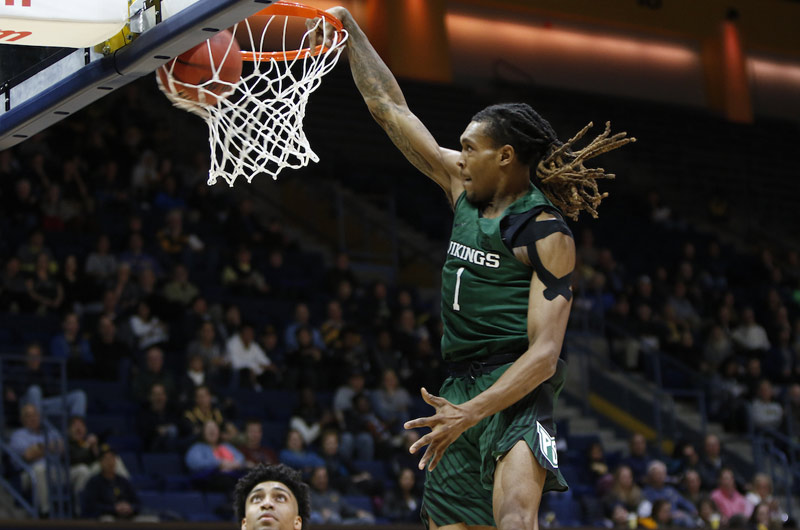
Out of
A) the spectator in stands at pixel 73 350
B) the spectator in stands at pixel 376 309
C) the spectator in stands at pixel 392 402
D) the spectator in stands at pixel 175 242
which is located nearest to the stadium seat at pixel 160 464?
the spectator in stands at pixel 73 350

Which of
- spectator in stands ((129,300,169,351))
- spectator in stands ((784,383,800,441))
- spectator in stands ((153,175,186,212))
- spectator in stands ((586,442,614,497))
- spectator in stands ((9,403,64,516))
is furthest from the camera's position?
spectator in stands ((784,383,800,441))

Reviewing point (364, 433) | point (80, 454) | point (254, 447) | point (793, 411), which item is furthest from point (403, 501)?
point (793, 411)

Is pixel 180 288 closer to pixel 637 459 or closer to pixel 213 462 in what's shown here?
pixel 213 462

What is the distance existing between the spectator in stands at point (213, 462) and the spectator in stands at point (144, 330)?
1.52 meters

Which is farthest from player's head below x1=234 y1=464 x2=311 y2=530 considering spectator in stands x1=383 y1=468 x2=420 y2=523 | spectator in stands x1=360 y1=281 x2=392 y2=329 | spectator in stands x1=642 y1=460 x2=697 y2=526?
spectator in stands x1=360 y1=281 x2=392 y2=329

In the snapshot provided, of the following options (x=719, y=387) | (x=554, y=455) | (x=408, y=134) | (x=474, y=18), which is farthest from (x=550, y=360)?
(x=474, y=18)

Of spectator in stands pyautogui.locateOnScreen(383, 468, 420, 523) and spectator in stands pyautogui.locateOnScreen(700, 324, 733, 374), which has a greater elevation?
spectator in stands pyautogui.locateOnScreen(700, 324, 733, 374)

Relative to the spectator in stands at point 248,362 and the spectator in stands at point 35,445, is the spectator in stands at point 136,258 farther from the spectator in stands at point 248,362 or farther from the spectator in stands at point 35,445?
the spectator in stands at point 35,445

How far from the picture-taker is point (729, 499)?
1364cm

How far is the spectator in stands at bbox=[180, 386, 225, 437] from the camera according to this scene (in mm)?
11297

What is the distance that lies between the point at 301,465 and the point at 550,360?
7.89 metres

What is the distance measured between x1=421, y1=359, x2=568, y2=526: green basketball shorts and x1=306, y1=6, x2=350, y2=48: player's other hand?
5.04 ft

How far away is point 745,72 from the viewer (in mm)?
24469

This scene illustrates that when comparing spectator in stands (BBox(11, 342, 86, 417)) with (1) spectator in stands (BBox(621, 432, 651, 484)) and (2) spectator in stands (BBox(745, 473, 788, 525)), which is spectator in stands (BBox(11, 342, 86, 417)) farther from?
(2) spectator in stands (BBox(745, 473, 788, 525))
